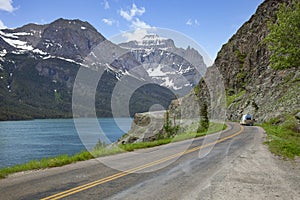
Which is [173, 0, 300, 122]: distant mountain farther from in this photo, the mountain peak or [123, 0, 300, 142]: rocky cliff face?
the mountain peak

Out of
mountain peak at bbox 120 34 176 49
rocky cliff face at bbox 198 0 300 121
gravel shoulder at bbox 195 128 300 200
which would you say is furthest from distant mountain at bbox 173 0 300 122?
gravel shoulder at bbox 195 128 300 200

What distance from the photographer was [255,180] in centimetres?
1125

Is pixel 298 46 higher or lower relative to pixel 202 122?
higher

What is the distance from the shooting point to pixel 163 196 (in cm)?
902

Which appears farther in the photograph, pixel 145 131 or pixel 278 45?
pixel 145 131

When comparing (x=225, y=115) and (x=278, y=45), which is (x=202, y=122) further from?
(x=225, y=115)

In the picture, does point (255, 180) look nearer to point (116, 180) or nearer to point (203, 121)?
point (116, 180)

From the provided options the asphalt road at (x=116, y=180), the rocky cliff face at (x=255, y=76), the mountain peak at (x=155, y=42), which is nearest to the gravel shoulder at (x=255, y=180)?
the asphalt road at (x=116, y=180)

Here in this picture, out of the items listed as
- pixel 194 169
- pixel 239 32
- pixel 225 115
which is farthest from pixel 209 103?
pixel 194 169

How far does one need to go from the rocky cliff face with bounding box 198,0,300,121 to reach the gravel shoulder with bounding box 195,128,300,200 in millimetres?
30530

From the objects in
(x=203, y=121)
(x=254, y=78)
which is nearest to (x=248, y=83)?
(x=254, y=78)

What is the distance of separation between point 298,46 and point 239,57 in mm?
90402

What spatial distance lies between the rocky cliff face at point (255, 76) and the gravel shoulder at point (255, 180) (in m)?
30.5

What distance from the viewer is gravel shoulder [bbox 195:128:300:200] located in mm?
9180
